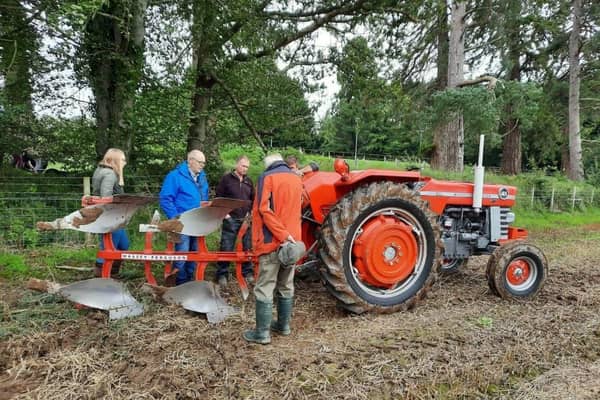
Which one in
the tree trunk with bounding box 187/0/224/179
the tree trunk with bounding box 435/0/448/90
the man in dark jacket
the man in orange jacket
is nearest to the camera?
the man in orange jacket

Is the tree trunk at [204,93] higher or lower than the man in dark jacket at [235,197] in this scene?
higher

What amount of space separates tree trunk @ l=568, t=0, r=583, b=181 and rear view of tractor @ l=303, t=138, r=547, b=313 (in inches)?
555

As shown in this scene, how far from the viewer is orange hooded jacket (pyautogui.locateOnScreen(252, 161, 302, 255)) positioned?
3.18 metres

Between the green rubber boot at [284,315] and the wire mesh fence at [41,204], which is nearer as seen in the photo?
the green rubber boot at [284,315]

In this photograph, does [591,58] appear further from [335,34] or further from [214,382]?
[214,382]

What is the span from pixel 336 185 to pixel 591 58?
16524mm

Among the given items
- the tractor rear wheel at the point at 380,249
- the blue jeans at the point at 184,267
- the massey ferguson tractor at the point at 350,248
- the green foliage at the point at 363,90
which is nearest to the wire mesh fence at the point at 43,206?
the blue jeans at the point at 184,267

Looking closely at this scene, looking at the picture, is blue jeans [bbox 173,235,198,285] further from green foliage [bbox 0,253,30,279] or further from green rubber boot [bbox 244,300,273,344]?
green foliage [bbox 0,253,30,279]

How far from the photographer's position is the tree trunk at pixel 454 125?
1055cm

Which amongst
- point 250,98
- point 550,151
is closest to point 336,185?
point 250,98

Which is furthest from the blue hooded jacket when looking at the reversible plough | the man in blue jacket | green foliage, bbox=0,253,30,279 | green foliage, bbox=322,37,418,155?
green foliage, bbox=322,37,418,155

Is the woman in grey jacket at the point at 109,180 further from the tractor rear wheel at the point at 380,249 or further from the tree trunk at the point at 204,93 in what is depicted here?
the tree trunk at the point at 204,93

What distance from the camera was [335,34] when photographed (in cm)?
866

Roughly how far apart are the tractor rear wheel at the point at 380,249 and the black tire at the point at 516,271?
2.40ft
